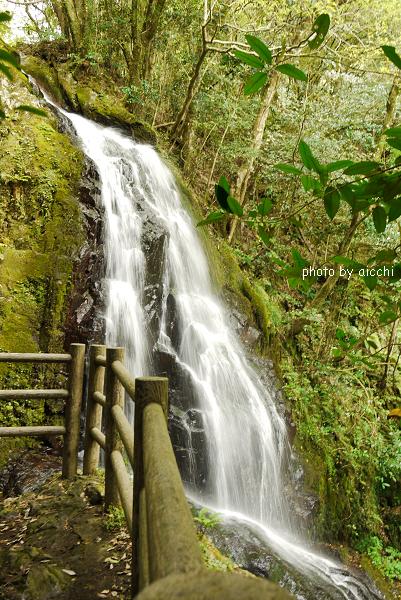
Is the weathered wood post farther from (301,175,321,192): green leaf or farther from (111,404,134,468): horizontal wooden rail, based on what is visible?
(301,175,321,192): green leaf

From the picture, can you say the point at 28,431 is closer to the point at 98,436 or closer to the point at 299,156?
the point at 98,436

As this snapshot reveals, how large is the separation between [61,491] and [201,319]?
14.1 feet

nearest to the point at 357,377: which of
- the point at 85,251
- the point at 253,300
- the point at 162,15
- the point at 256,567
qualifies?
the point at 253,300

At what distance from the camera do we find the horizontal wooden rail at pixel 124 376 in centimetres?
255

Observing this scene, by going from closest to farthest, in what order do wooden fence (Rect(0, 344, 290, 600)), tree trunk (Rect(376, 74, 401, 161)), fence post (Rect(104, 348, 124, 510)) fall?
wooden fence (Rect(0, 344, 290, 600)), fence post (Rect(104, 348, 124, 510)), tree trunk (Rect(376, 74, 401, 161))

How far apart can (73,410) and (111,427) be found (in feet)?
2.74

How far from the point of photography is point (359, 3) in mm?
10922

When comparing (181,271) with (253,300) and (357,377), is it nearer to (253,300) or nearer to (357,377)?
(253,300)

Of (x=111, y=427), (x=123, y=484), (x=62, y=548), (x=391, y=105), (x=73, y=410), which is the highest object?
(x=391, y=105)

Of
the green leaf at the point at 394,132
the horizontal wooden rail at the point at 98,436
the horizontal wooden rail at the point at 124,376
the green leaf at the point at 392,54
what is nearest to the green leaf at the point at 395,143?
the green leaf at the point at 394,132

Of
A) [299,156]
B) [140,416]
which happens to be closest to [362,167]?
[140,416]

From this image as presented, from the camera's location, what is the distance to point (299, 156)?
8.36 m

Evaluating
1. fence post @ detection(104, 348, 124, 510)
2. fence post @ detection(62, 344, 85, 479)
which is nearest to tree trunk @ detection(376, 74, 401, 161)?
fence post @ detection(62, 344, 85, 479)

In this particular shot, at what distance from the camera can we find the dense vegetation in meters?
8.28
